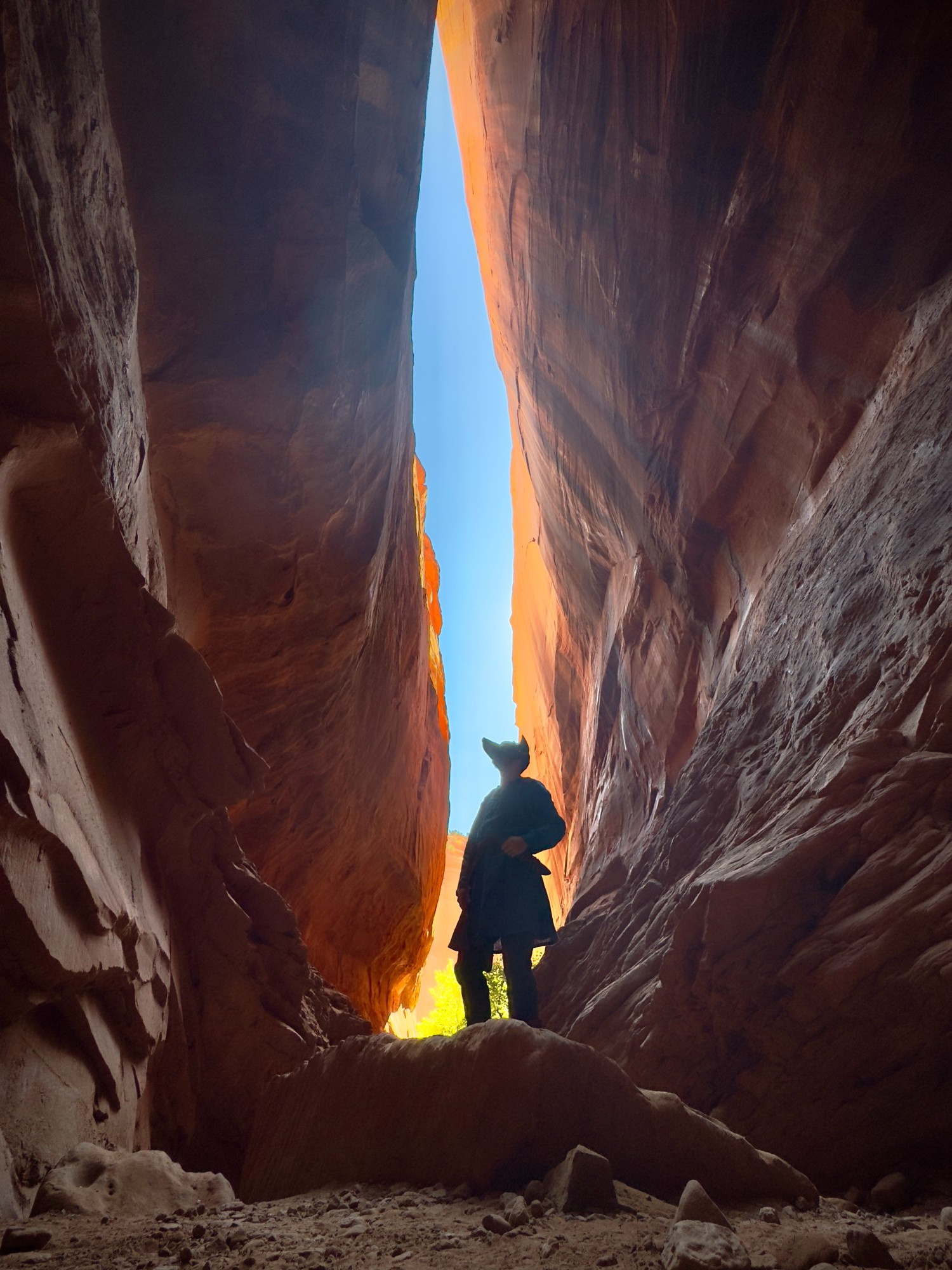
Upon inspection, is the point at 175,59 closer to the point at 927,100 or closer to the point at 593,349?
the point at 927,100

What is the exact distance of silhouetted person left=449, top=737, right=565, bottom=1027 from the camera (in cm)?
652

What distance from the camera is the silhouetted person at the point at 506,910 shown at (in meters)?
6.52

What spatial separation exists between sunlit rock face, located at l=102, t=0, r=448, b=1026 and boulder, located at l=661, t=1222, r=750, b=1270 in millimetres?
6213

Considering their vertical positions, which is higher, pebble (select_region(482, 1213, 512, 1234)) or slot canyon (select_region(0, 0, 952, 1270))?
slot canyon (select_region(0, 0, 952, 1270))

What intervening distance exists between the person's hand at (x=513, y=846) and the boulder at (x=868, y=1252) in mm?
4717

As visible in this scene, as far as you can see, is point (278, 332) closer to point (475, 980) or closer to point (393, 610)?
point (475, 980)

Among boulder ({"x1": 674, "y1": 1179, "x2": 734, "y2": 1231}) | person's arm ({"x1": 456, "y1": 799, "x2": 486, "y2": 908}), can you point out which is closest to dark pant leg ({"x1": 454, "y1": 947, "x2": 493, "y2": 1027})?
person's arm ({"x1": 456, "y1": 799, "x2": 486, "y2": 908})

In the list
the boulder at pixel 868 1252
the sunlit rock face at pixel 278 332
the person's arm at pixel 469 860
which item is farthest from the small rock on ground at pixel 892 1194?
the sunlit rock face at pixel 278 332

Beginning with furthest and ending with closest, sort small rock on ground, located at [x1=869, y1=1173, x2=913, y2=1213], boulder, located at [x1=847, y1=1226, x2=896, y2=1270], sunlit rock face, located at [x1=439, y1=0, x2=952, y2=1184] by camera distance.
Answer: sunlit rock face, located at [x1=439, y1=0, x2=952, y2=1184] → small rock on ground, located at [x1=869, y1=1173, x2=913, y2=1213] → boulder, located at [x1=847, y1=1226, x2=896, y2=1270]

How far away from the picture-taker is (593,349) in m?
11.9

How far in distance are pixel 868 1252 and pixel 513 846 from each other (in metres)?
4.77

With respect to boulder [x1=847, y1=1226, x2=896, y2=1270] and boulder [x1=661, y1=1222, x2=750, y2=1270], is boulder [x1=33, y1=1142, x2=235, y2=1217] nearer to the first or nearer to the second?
boulder [x1=661, y1=1222, x2=750, y2=1270]

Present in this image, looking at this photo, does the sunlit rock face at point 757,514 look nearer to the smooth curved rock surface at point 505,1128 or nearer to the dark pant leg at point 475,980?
the dark pant leg at point 475,980

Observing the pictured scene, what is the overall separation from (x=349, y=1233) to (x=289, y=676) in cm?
784
